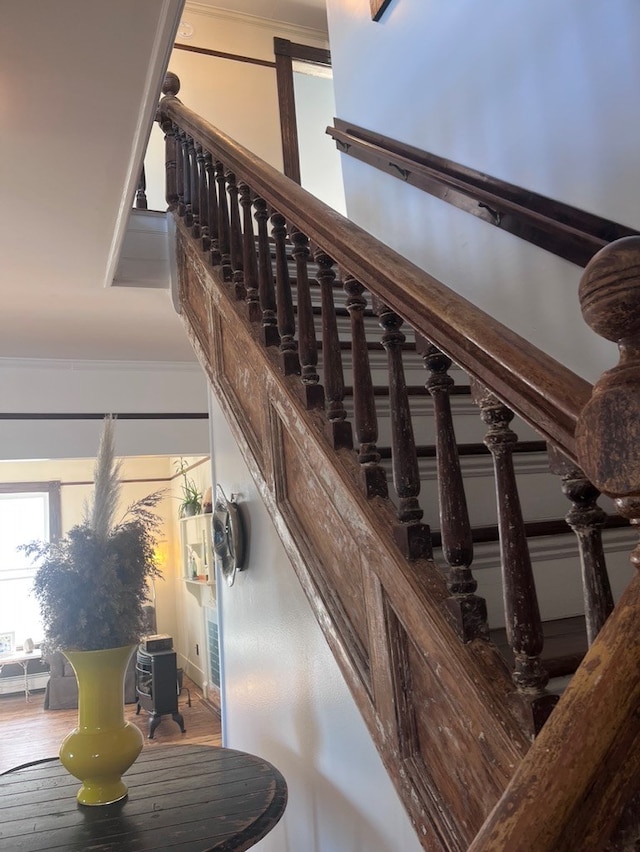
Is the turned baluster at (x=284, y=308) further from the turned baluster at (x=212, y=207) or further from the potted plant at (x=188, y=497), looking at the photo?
the potted plant at (x=188, y=497)

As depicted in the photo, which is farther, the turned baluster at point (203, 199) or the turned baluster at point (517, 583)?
the turned baluster at point (203, 199)

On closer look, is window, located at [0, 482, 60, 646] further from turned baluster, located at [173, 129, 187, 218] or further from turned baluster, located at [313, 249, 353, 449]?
turned baluster, located at [313, 249, 353, 449]

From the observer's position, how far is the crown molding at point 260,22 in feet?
16.2

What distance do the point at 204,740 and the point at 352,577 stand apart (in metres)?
5.57

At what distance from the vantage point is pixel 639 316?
61 centimetres

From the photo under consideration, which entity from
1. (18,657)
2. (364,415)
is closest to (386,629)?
(364,415)

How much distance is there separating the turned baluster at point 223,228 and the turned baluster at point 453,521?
1.37 m

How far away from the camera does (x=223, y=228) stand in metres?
2.40

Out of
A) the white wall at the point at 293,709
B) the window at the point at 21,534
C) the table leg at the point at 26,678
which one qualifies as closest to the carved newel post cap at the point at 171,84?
the white wall at the point at 293,709

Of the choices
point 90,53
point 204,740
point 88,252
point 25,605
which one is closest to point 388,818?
point 90,53

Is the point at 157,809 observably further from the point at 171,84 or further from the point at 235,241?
the point at 171,84

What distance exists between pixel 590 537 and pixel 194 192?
8.11 ft

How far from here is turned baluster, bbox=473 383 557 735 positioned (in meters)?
0.93

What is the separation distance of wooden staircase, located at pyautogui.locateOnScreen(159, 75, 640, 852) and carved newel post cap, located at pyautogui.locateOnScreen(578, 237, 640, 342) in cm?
1
